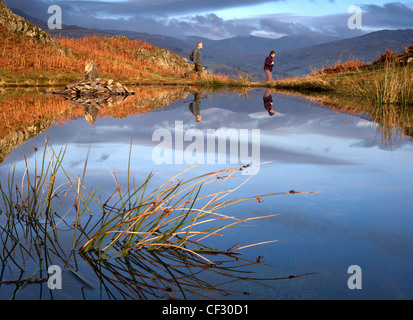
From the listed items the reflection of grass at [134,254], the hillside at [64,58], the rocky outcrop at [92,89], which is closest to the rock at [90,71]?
the rocky outcrop at [92,89]

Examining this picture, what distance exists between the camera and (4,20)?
29031 millimetres

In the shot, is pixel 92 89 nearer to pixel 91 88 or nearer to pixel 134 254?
pixel 91 88

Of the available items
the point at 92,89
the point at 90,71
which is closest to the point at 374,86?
the point at 92,89

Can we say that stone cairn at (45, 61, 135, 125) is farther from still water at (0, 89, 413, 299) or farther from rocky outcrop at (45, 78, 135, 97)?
still water at (0, 89, 413, 299)

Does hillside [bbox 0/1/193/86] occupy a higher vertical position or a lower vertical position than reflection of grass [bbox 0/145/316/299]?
higher

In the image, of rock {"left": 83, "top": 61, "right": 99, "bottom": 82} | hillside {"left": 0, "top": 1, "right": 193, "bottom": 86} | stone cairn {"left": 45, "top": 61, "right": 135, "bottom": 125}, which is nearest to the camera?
stone cairn {"left": 45, "top": 61, "right": 135, "bottom": 125}

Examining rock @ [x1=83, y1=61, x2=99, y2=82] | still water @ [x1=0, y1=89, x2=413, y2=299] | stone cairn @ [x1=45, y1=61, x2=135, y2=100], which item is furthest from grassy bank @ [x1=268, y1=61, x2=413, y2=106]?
rock @ [x1=83, y1=61, x2=99, y2=82]

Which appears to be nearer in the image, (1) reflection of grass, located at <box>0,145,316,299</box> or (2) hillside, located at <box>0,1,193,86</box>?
(1) reflection of grass, located at <box>0,145,316,299</box>

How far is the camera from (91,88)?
18719 mm

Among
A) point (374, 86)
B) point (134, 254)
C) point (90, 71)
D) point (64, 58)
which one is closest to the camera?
point (134, 254)

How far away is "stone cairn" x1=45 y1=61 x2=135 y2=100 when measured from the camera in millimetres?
18312
